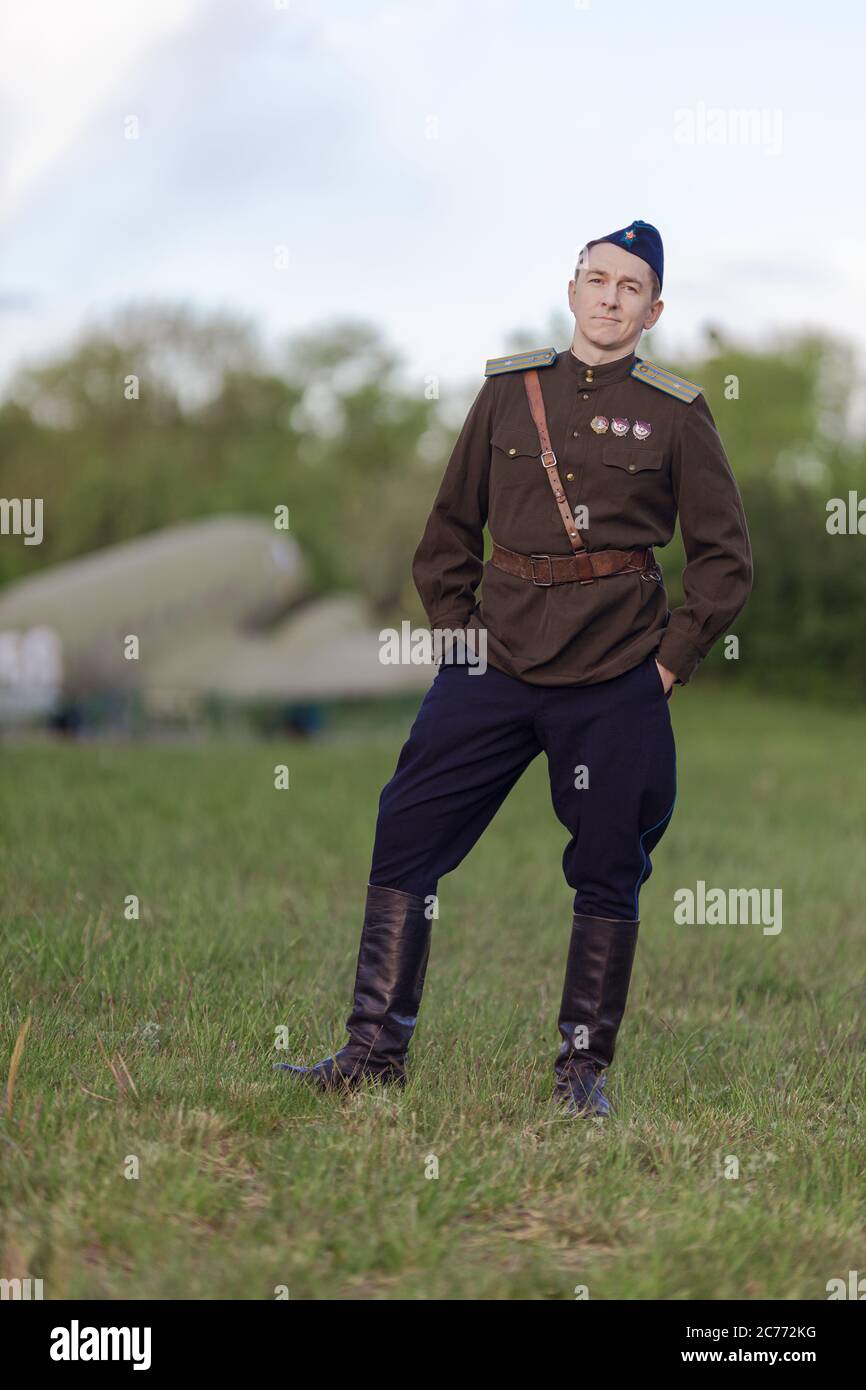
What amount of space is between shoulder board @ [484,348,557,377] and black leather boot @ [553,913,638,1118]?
152 centimetres

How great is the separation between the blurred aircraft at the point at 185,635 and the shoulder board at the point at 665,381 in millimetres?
11748

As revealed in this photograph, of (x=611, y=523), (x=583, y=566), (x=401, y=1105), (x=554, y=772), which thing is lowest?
(x=401, y=1105)

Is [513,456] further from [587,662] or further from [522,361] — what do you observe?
[587,662]

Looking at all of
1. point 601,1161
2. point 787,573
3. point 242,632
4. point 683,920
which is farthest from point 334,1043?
point 787,573

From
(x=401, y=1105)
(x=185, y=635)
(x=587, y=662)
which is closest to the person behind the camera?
(x=401, y=1105)

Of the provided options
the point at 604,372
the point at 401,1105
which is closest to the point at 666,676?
the point at 604,372

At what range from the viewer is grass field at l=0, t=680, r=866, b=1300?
2.77 metres

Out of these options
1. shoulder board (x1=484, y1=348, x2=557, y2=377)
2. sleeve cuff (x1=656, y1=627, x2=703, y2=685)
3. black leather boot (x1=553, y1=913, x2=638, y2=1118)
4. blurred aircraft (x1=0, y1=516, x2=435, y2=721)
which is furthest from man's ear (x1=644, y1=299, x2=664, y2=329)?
blurred aircraft (x1=0, y1=516, x2=435, y2=721)

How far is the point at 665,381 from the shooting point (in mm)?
3828

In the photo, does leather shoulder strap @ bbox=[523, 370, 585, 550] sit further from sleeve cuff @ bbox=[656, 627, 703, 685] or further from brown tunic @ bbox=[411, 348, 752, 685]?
sleeve cuff @ bbox=[656, 627, 703, 685]

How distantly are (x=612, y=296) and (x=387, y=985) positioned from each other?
1923 millimetres

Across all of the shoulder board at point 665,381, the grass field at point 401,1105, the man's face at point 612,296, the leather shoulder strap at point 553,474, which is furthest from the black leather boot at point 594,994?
the man's face at point 612,296
